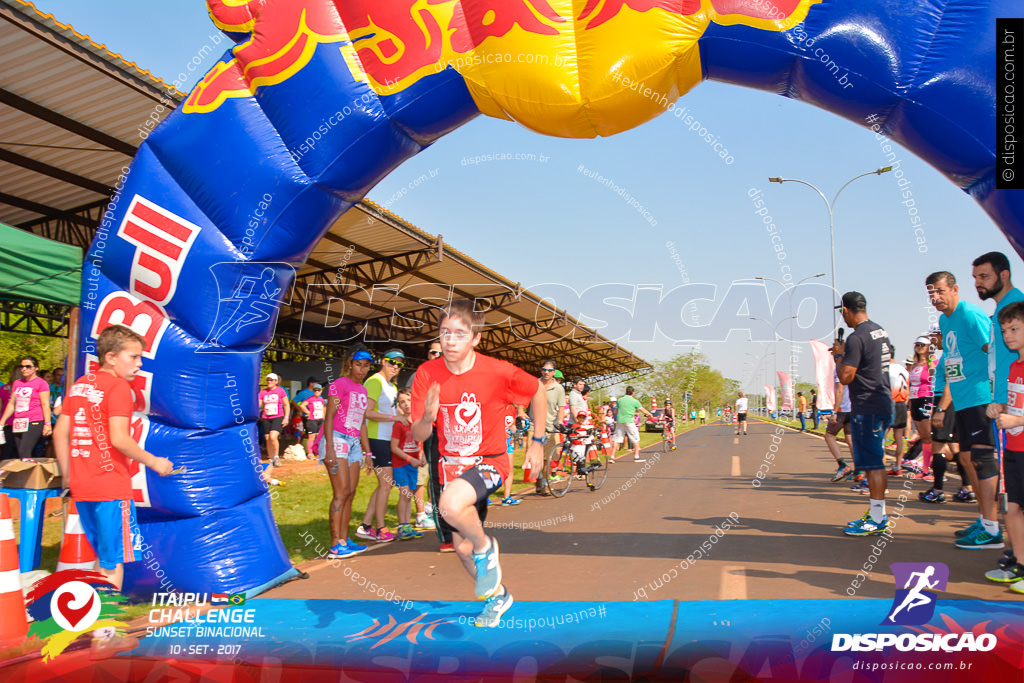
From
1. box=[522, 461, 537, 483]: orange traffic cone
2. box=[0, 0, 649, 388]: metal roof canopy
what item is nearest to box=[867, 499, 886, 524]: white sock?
box=[522, 461, 537, 483]: orange traffic cone

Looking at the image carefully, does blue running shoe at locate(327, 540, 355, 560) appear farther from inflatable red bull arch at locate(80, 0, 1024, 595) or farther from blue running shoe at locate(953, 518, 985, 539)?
blue running shoe at locate(953, 518, 985, 539)

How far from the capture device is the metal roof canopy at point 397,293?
14.2m

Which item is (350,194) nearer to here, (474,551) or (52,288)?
(474,551)

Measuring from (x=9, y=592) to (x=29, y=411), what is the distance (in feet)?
30.0

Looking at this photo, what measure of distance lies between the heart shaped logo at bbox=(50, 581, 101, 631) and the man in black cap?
610cm

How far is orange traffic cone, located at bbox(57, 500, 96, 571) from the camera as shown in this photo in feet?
13.5

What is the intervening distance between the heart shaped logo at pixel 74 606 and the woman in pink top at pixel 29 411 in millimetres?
8889

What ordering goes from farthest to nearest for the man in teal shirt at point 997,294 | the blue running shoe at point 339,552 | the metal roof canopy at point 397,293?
1. the metal roof canopy at point 397,293
2. the blue running shoe at point 339,552
3. the man in teal shirt at point 997,294

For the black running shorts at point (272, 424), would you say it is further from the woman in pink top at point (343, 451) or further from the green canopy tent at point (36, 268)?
the woman in pink top at point (343, 451)

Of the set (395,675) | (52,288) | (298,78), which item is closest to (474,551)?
(395,675)

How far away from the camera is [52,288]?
6941 mm

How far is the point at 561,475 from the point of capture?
11.9m

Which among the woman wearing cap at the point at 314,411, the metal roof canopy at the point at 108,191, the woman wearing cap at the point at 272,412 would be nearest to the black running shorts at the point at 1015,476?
the metal roof canopy at the point at 108,191

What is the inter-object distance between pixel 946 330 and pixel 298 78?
5880mm
